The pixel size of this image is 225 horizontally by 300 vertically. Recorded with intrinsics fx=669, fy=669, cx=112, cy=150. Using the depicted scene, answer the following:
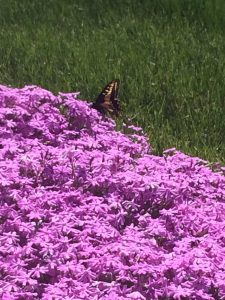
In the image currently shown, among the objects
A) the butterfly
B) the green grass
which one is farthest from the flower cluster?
the green grass

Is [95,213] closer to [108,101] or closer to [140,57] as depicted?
[108,101]

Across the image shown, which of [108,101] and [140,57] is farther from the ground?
[108,101]

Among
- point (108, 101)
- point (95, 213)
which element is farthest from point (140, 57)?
point (95, 213)

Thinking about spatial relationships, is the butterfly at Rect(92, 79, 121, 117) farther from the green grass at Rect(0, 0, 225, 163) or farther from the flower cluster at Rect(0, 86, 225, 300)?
the green grass at Rect(0, 0, 225, 163)

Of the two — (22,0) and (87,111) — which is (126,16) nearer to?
(22,0)

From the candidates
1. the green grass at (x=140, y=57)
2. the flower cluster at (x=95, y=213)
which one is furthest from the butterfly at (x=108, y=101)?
the green grass at (x=140, y=57)

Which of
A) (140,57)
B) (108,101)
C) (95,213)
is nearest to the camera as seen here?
(95,213)

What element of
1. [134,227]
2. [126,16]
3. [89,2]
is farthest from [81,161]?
[89,2]
